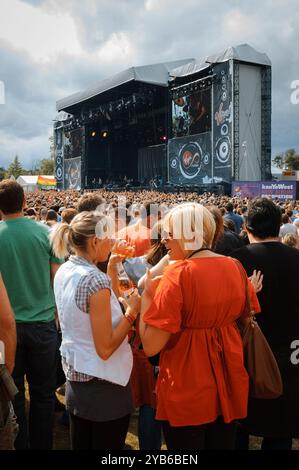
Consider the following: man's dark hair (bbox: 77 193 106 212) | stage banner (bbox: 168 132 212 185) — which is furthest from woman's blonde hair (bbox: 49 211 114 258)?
stage banner (bbox: 168 132 212 185)

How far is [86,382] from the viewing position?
1.91m

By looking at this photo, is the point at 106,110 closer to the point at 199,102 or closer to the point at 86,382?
the point at 199,102

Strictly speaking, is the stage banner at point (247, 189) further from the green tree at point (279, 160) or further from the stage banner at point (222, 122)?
the green tree at point (279, 160)

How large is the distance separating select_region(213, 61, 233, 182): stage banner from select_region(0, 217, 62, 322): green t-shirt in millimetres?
17167

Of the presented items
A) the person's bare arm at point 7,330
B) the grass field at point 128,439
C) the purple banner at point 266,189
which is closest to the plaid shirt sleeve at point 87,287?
the person's bare arm at point 7,330

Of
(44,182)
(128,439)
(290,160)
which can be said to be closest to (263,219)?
(128,439)

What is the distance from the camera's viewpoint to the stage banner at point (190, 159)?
20.7 m

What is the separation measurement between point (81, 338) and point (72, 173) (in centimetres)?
3058

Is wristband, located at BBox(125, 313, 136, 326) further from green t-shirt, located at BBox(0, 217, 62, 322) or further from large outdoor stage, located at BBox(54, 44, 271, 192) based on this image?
large outdoor stage, located at BBox(54, 44, 271, 192)

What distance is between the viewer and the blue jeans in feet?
8.21

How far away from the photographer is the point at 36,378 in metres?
2.62

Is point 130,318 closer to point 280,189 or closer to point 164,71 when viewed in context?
point 280,189

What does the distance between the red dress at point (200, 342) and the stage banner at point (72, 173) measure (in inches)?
1149
